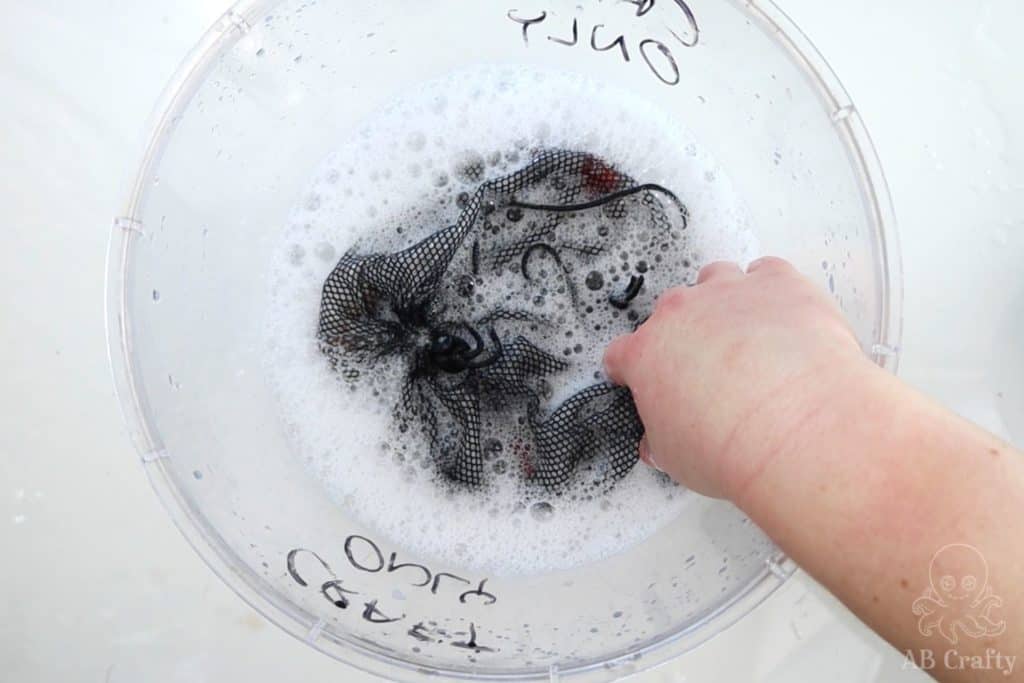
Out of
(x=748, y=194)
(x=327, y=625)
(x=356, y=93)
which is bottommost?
(x=327, y=625)

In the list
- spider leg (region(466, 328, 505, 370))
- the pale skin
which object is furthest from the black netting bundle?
the pale skin

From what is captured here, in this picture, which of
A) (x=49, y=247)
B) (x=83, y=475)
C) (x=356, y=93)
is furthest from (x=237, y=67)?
(x=83, y=475)

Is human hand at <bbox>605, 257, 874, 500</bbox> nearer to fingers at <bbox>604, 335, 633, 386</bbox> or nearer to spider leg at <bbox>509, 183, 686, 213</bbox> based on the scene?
fingers at <bbox>604, 335, 633, 386</bbox>

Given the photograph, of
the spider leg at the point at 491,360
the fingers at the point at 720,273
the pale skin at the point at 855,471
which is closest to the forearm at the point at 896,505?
the pale skin at the point at 855,471

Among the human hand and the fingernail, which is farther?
the fingernail

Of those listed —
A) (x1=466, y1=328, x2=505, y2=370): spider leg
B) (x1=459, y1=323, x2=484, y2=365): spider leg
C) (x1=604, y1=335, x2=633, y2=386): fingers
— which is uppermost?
(x1=459, y1=323, x2=484, y2=365): spider leg

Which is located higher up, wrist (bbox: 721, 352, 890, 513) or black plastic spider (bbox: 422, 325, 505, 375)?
black plastic spider (bbox: 422, 325, 505, 375)

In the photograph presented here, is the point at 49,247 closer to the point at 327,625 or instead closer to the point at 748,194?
the point at 327,625

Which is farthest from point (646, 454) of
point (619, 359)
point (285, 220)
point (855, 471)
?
point (285, 220)
